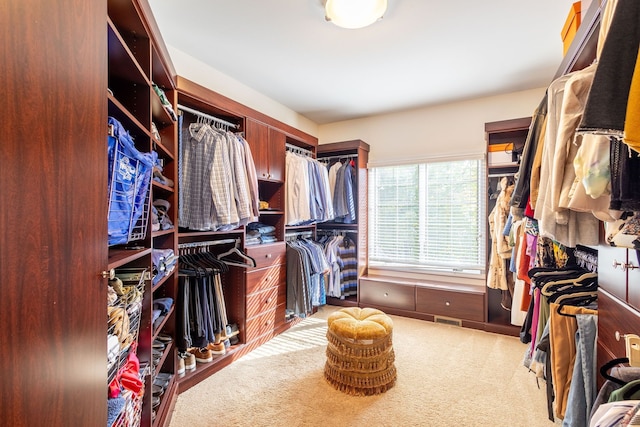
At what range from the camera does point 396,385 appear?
203 cm

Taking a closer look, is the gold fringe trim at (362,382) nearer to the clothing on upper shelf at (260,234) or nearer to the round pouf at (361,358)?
the round pouf at (361,358)

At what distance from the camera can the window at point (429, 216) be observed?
327 centimetres

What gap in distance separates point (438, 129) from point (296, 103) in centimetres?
174

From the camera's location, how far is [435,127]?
11.3 ft

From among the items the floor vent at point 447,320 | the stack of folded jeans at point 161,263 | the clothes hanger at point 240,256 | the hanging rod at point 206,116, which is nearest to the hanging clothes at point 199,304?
the clothes hanger at point 240,256

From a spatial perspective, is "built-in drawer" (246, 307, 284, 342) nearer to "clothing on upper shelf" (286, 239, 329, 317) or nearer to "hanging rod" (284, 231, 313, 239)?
"clothing on upper shelf" (286, 239, 329, 317)

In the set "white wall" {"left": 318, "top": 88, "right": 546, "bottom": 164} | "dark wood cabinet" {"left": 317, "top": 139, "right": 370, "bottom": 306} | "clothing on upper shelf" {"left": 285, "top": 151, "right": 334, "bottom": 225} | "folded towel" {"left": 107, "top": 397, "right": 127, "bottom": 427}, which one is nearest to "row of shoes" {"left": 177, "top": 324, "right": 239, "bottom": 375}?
"folded towel" {"left": 107, "top": 397, "right": 127, "bottom": 427}

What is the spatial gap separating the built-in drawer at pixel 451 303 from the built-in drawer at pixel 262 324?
5.22ft

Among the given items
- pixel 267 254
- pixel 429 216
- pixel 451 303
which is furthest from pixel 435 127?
pixel 267 254

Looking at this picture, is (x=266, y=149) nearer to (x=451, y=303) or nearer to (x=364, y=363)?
(x=364, y=363)

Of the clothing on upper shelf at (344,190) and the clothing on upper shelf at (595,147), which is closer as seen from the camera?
the clothing on upper shelf at (595,147)

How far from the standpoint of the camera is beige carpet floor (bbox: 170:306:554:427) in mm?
1705

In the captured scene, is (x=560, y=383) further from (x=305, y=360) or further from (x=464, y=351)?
(x=305, y=360)

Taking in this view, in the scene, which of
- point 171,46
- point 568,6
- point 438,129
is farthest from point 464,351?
point 171,46
